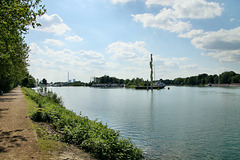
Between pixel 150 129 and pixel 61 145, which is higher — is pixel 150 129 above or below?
below

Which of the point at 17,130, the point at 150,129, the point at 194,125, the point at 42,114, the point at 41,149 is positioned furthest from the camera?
the point at 194,125

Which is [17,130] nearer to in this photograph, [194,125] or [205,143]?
[205,143]

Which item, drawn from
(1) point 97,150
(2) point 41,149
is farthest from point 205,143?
(2) point 41,149

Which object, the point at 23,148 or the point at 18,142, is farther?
the point at 18,142

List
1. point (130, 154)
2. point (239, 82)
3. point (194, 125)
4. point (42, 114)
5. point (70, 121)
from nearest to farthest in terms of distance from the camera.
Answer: point (130, 154), point (70, 121), point (42, 114), point (194, 125), point (239, 82)

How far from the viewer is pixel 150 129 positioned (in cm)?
1748

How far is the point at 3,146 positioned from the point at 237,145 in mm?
14483

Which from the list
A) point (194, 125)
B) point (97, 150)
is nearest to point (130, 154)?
point (97, 150)

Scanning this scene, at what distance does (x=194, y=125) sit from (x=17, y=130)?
52.2 ft

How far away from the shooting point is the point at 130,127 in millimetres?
18109

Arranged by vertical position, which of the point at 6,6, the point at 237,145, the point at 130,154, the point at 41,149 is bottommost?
the point at 237,145

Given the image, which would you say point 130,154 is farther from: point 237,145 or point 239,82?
point 239,82

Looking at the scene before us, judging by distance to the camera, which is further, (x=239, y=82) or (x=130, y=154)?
(x=239, y=82)

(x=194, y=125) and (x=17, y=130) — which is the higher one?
(x=17, y=130)
